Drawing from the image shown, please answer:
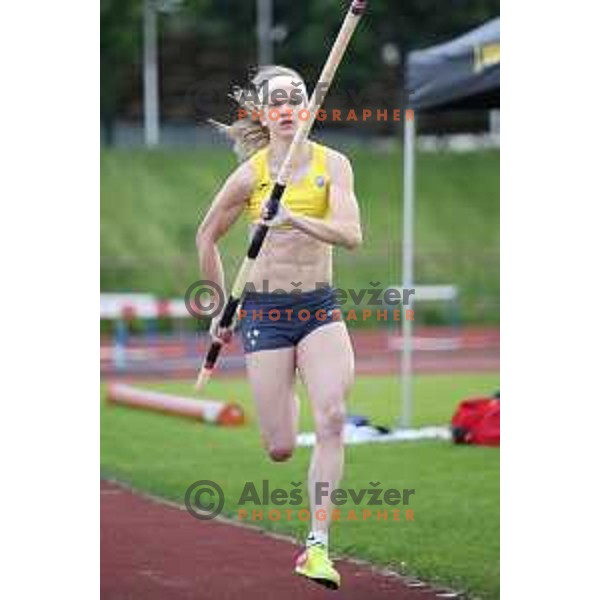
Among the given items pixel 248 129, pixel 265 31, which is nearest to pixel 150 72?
pixel 265 31

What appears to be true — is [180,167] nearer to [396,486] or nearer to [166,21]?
[166,21]

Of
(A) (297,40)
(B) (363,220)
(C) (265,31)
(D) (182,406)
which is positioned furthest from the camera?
(A) (297,40)

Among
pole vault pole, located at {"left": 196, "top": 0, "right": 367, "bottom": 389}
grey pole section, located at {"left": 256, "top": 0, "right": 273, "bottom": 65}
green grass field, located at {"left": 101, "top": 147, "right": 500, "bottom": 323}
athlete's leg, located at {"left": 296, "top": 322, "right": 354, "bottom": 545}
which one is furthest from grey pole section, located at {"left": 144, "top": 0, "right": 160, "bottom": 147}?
pole vault pole, located at {"left": 196, "top": 0, "right": 367, "bottom": 389}

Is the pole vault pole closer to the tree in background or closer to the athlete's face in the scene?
the athlete's face

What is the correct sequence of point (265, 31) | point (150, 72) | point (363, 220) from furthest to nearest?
1. point (265, 31)
2. point (150, 72)
3. point (363, 220)

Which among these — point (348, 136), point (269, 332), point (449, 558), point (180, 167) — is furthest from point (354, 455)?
point (348, 136)

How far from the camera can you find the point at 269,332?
7.61 metres

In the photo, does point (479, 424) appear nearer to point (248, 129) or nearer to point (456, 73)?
point (456, 73)

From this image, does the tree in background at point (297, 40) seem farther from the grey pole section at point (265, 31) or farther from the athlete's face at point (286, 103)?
the athlete's face at point (286, 103)

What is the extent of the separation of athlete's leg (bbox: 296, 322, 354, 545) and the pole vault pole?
1.23ft

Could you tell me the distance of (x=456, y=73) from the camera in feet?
45.4

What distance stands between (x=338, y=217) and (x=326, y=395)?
714mm

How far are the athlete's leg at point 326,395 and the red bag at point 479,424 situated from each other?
616cm
